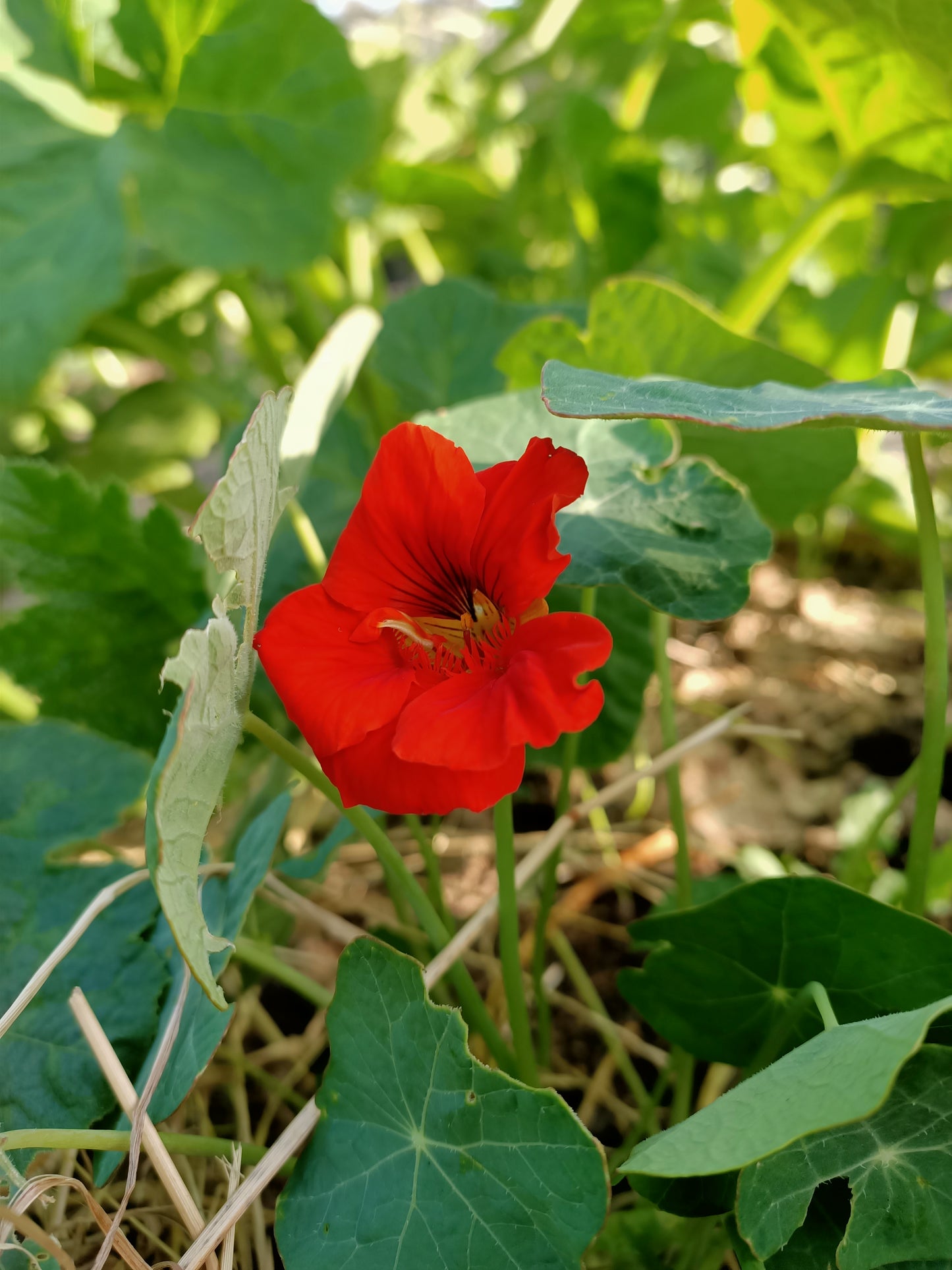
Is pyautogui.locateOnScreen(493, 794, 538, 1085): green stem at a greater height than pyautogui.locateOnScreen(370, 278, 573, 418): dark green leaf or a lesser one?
lesser

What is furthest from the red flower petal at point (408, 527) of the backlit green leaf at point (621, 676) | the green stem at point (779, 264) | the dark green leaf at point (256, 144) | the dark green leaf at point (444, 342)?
the dark green leaf at point (256, 144)

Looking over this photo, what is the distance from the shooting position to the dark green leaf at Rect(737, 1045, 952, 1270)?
41 centimetres

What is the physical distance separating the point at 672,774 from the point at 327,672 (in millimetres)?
341

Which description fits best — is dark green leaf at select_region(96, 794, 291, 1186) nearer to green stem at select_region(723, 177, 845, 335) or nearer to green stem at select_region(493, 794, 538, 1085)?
green stem at select_region(493, 794, 538, 1085)

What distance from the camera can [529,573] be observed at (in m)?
0.43

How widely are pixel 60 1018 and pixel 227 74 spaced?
1080mm

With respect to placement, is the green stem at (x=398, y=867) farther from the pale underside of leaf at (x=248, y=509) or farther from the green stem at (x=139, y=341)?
the green stem at (x=139, y=341)

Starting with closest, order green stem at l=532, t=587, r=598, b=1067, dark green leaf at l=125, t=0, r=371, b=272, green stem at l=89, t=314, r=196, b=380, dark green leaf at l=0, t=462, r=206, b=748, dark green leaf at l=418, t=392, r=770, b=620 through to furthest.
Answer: dark green leaf at l=418, t=392, r=770, b=620 < green stem at l=532, t=587, r=598, b=1067 < dark green leaf at l=0, t=462, r=206, b=748 < dark green leaf at l=125, t=0, r=371, b=272 < green stem at l=89, t=314, r=196, b=380

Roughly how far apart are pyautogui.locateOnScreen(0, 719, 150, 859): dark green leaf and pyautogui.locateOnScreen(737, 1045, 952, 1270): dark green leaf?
489 mm

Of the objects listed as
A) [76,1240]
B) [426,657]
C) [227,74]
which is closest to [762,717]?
[426,657]

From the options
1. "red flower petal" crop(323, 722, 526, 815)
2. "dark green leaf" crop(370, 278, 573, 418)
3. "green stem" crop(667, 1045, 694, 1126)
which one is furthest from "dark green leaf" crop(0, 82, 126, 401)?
"green stem" crop(667, 1045, 694, 1126)

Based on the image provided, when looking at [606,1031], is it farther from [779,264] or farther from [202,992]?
[779,264]

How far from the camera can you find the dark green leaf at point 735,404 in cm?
39

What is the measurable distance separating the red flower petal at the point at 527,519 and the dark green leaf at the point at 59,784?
374mm
